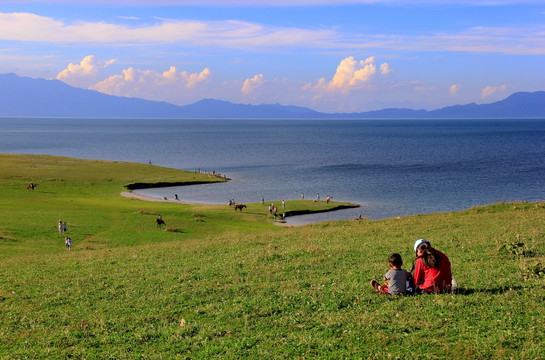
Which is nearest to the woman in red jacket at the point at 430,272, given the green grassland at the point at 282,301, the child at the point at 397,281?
the child at the point at 397,281

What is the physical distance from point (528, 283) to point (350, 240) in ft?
41.4

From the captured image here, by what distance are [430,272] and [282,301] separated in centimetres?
455

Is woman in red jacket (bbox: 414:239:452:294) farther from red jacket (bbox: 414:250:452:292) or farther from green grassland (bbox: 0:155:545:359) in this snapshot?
green grassland (bbox: 0:155:545:359)

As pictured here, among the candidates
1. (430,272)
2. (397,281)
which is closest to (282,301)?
(397,281)

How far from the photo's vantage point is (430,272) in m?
15.0

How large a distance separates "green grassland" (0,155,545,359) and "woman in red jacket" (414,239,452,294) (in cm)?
48

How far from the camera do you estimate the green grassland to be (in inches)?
468

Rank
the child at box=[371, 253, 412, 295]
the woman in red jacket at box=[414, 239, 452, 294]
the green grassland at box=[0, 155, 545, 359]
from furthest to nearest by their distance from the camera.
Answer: the child at box=[371, 253, 412, 295]
the woman in red jacket at box=[414, 239, 452, 294]
the green grassland at box=[0, 155, 545, 359]

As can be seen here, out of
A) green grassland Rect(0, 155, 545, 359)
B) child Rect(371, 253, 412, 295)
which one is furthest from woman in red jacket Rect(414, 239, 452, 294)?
green grassland Rect(0, 155, 545, 359)

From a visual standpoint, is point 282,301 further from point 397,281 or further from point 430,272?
point 430,272

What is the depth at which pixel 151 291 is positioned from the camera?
1789cm

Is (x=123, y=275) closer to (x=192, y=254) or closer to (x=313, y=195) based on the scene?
(x=192, y=254)

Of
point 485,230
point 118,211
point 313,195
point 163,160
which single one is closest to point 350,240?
point 485,230

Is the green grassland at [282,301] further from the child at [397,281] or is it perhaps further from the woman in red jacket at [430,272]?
the woman in red jacket at [430,272]
